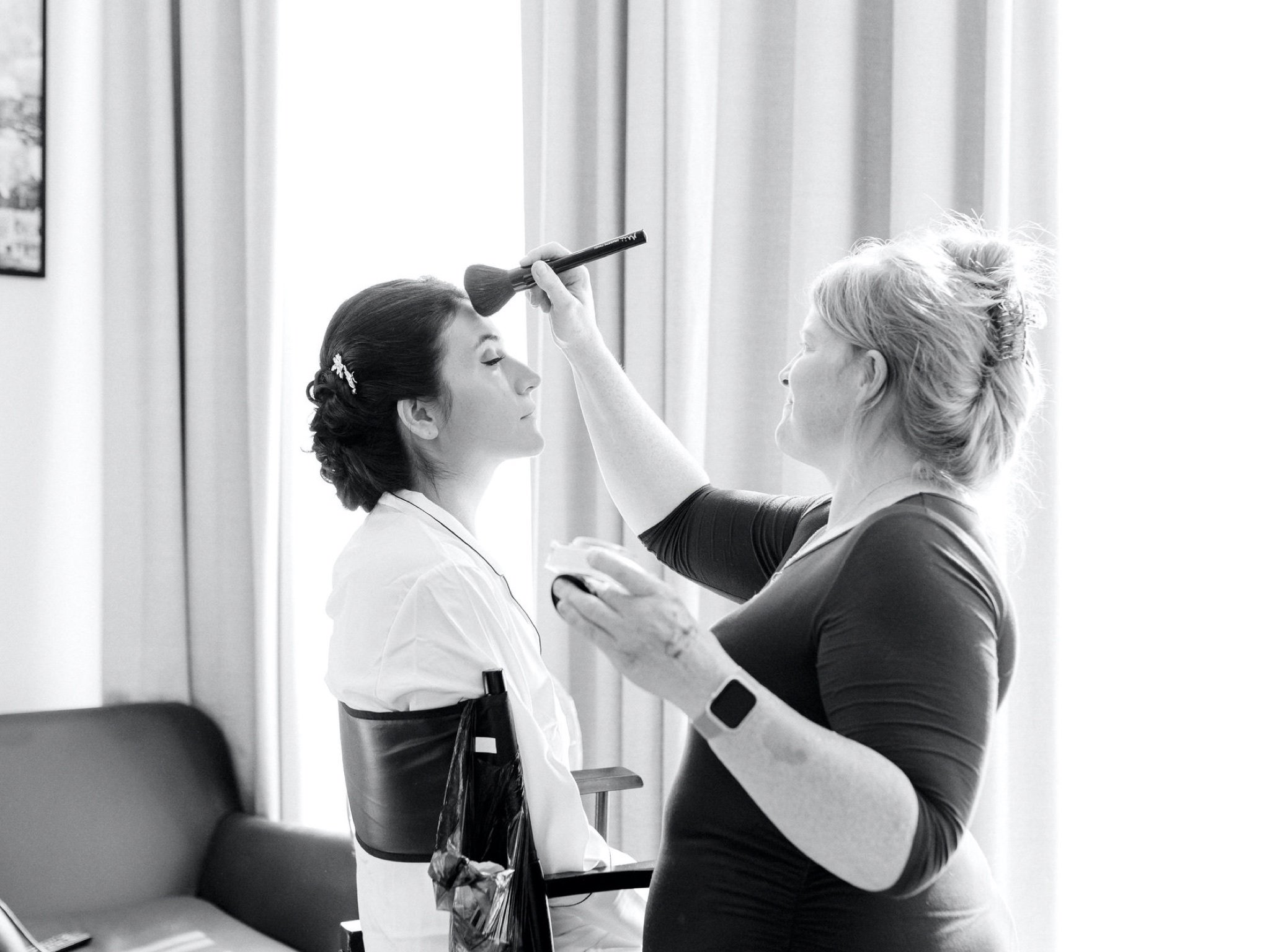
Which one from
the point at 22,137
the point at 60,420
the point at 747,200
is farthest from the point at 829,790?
the point at 22,137

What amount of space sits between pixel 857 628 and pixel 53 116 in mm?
2785

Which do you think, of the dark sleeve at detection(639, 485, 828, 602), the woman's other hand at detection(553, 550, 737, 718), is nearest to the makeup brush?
the dark sleeve at detection(639, 485, 828, 602)

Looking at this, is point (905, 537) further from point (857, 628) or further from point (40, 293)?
point (40, 293)

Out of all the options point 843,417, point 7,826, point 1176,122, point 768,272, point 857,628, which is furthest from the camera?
point 7,826

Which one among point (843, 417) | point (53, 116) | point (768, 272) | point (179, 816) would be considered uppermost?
point (53, 116)

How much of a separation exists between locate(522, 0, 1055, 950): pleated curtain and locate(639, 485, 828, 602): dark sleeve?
26cm

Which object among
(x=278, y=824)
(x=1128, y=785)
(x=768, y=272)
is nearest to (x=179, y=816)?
(x=278, y=824)

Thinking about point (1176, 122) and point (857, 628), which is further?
point (1176, 122)

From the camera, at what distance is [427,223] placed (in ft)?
8.91

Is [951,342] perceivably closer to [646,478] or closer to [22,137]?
[646,478]

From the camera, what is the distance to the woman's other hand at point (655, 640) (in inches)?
35.2

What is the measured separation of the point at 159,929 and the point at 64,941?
188 millimetres

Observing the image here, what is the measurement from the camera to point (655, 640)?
896 mm

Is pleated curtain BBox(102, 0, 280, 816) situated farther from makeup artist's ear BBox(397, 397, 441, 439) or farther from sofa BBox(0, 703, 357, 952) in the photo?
makeup artist's ear BBox(397, 397, 441, 439)
